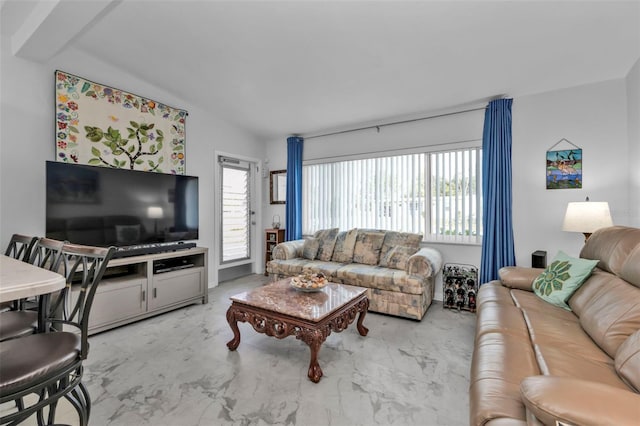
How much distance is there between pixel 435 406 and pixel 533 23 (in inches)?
109

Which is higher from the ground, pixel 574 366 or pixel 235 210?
pixel 235 210

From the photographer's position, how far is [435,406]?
5.67ft

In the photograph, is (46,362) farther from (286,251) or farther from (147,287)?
(286,251)

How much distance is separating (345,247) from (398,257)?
2.65ft

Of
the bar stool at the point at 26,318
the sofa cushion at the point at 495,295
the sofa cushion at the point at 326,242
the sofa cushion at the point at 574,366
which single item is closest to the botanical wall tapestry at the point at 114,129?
the bar stool at the point at 26,318

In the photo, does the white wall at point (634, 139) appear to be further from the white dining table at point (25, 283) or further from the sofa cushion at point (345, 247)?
the white dining table at point (25, 283)

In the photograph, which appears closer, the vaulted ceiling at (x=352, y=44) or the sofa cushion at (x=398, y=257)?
the vaulted ceiling at (x=352, y=44)

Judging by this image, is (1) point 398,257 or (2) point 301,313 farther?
(1) point 398,257

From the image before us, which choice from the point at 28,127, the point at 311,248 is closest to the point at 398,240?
the point at 311,248

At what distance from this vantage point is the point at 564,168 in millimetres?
3193

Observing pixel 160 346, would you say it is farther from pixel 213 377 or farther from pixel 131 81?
pixel 131 81

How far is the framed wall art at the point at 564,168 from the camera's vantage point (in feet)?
10.3

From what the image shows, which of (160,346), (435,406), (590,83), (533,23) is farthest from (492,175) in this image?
(160,346)

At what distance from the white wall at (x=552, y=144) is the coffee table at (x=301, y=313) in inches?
75.4
